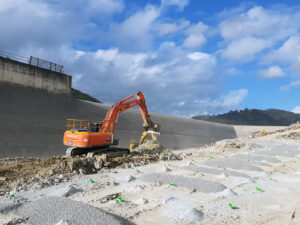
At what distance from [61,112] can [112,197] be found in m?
12.5

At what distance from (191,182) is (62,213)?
3.79 meters

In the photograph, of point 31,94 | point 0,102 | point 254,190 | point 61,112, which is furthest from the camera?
point 61,112

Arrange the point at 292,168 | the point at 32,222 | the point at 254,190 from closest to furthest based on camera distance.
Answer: the point at 32,222 → the point at 254,190 → the point at 292,168

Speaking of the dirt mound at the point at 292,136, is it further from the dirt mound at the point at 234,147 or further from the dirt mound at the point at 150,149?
the dirt mound at the point at 150,149

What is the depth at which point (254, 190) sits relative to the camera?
22.1 ft

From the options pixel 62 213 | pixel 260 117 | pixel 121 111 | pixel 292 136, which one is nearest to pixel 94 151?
pixel 121 111

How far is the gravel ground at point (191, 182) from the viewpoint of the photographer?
21.4 ft

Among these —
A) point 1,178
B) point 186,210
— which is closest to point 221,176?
point 186,210

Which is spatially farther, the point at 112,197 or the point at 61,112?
the point at 61,112

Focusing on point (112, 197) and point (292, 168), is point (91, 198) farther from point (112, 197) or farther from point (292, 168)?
point (292, 168)

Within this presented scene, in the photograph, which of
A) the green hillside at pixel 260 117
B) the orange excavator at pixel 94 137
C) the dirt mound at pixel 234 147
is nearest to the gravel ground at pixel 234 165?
the orange excavator at pixel 94 137

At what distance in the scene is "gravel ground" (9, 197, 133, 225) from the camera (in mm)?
4004

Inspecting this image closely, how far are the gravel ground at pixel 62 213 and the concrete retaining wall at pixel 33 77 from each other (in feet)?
40.1

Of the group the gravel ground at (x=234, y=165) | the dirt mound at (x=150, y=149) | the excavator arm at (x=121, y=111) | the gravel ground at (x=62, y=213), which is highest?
the excavator arm at (x=121, y=111)
